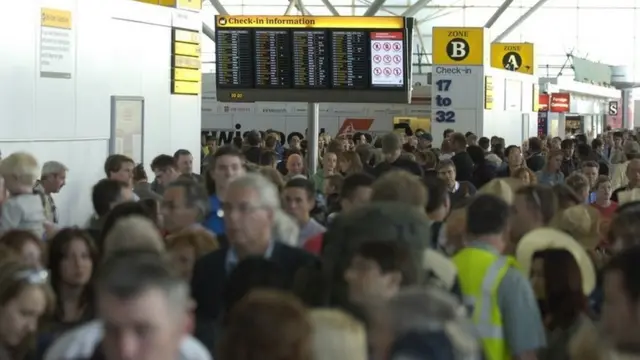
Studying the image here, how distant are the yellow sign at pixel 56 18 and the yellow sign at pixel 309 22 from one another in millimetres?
→ 3919

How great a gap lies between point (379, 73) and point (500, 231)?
11102 millimetres

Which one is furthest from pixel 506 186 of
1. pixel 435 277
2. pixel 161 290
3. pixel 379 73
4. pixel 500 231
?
pixel 379 73

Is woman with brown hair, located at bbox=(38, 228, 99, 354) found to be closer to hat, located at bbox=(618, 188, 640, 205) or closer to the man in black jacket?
hat, located at bbox=(618, 188, 640, 205)

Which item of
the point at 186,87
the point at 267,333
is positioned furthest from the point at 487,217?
the point at 186,87

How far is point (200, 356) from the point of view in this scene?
3887mm

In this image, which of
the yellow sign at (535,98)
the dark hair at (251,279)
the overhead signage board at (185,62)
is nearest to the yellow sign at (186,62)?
the overhead signage board at (185,62)

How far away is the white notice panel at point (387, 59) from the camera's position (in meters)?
16.7

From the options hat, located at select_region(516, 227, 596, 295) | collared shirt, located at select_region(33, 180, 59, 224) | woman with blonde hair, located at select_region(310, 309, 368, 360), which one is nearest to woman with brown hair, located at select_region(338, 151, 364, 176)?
collared shirt, located at select_region(33, 180, 59, 224)

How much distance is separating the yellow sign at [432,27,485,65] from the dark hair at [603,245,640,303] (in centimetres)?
2275

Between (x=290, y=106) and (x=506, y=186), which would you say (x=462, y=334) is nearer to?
(x=506, y=186)

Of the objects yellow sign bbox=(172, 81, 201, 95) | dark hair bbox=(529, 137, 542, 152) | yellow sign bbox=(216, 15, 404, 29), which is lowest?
dark hair bbox=(529, 137, 542, 152)

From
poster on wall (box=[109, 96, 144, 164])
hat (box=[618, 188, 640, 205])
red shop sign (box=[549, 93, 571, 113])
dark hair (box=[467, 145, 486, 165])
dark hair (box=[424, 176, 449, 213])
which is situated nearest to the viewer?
dark hair (box=[424, 176, 449, 213])

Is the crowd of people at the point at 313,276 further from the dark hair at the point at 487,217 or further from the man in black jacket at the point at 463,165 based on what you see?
the man in black jacket at the point at 463,165

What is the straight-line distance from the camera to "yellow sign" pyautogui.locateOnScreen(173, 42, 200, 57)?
16.6m
